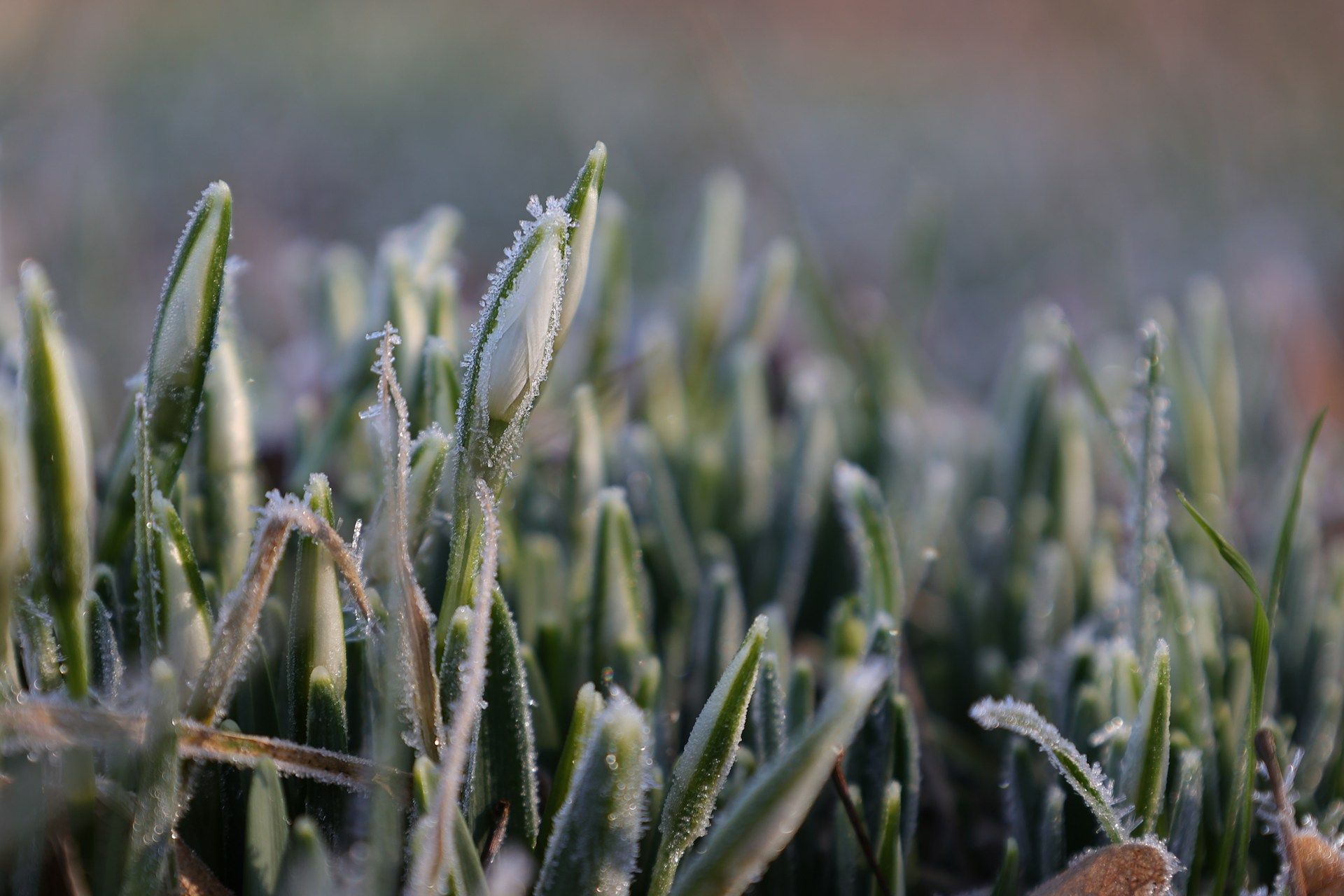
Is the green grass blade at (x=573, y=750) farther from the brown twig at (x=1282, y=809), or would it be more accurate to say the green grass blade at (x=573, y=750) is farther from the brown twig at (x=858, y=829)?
the brown twig at (x=1282, y=809)

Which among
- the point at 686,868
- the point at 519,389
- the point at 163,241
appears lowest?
the point at 686,868

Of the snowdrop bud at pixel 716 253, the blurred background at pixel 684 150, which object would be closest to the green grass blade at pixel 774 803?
the snowdrop bud at pixel 716 253

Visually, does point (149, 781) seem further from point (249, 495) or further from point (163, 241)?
point (163, 241)

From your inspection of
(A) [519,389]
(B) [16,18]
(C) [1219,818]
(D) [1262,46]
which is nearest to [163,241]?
(B) [16,18]

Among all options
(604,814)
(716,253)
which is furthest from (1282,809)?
(716,253)

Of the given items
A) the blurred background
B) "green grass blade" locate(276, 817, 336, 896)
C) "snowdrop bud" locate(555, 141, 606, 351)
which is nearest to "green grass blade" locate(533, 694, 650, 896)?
"green grass blade" locate(276, 817, 336, 896)

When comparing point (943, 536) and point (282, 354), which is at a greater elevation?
point (282, 354)

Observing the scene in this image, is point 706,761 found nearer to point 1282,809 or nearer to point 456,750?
point 456,750
